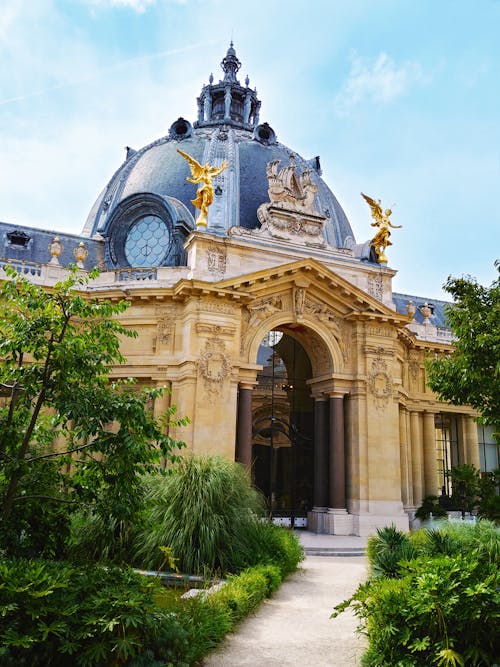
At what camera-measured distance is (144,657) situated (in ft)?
21.7

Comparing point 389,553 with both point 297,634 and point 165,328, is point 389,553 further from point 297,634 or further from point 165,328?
point 165,328

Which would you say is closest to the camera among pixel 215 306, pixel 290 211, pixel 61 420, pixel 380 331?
pixel 61 420

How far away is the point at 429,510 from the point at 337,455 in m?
6.39

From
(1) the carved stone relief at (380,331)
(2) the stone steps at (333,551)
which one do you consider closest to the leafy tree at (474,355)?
(2) the stone steps at (333,551)

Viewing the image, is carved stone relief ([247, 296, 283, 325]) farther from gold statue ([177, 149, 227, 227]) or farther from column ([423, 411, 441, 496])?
column ([423, 411, 441, 496])

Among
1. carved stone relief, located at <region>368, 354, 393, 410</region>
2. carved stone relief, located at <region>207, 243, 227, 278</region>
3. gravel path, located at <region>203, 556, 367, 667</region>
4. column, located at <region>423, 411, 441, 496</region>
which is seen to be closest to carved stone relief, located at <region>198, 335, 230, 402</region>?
carved stone relief, located at <region>207, 243, 227, 278</region>

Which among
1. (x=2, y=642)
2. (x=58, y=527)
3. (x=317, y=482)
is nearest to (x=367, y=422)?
(x=317, y=482)

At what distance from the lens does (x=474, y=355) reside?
17.7 meters

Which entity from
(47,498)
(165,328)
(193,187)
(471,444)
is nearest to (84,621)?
(47,498)

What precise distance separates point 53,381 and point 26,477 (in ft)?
5.06

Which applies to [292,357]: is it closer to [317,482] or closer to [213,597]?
[317,482]

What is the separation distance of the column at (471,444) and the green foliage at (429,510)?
6.18m

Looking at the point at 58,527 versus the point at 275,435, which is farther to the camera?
the point at 275,435

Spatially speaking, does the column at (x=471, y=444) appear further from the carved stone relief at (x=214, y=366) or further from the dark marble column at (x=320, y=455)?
the carved stone relief at (x=214, y=366)
